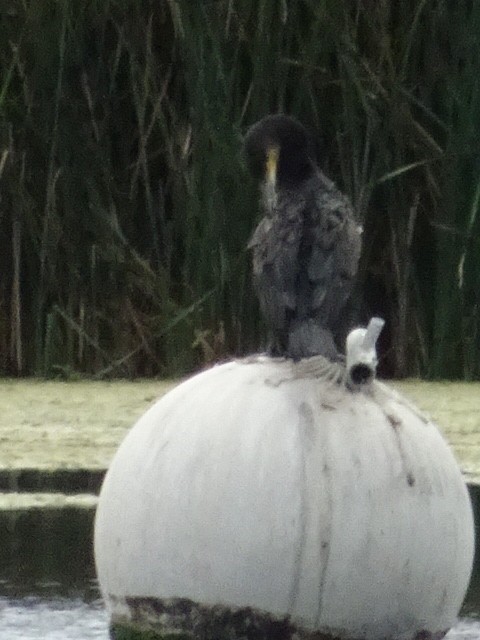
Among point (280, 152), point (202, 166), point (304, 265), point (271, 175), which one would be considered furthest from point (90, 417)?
point (304, 265)

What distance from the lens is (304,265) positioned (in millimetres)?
6395

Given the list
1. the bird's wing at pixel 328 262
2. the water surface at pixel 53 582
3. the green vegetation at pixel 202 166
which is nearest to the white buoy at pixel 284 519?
the bird's wing at pixel 328 262

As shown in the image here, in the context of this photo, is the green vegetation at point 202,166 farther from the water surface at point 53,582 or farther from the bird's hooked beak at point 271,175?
the bird's hooked beak at point 271,175

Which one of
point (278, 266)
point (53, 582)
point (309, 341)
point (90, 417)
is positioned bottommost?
point (53, 582)

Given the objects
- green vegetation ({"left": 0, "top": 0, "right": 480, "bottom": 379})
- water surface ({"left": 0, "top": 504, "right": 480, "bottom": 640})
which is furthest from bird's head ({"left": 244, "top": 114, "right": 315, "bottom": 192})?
green vegetation ({"left": 0, "top": 0, "right": 480, "bottom": 379})

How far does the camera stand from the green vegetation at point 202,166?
1117 cm

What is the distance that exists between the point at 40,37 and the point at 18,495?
341 centimetres

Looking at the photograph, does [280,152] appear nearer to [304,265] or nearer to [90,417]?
[304,265]

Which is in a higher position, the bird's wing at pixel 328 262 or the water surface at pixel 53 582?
the bird's wing at pixel 328 262

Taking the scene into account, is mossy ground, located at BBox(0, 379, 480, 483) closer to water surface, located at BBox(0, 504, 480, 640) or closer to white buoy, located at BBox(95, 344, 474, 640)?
water surface, located at BBox(0, 504, 480, 640)

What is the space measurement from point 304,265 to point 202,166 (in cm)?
490

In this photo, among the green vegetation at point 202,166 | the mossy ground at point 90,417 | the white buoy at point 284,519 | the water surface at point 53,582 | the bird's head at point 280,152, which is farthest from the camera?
the green vegetation at point 202,166

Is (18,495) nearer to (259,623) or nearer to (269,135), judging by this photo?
(269,135)

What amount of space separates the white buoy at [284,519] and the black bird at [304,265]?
65 centimetres
